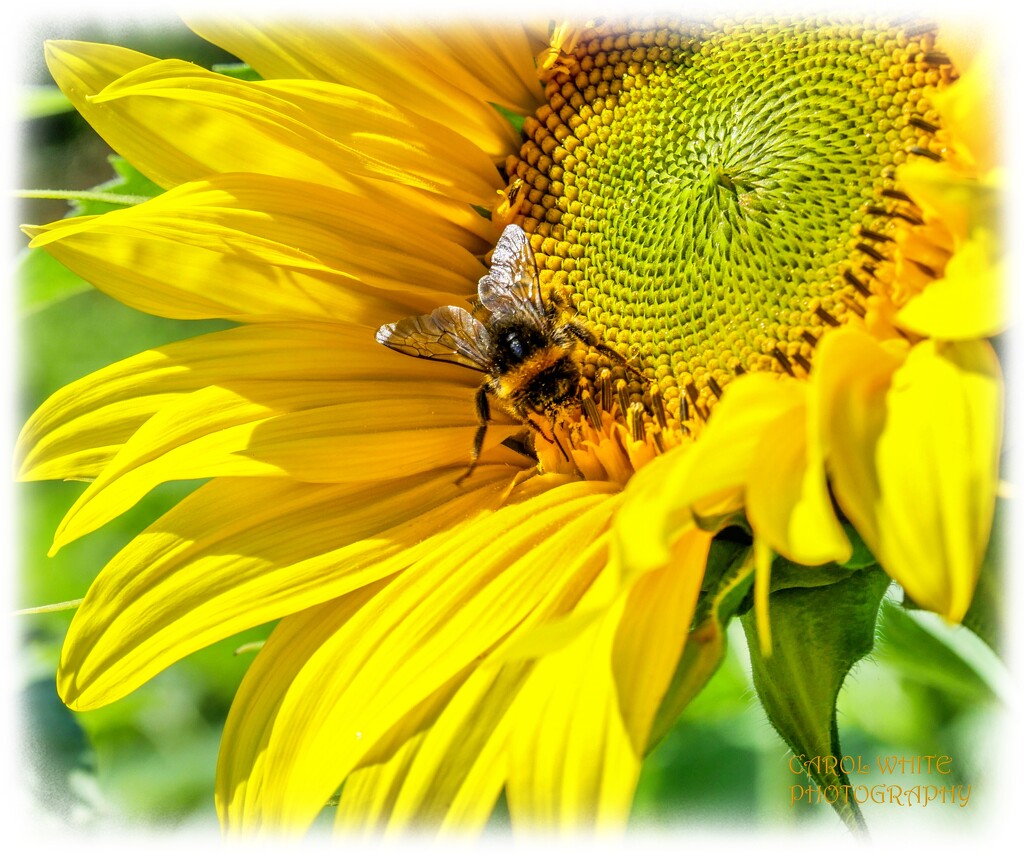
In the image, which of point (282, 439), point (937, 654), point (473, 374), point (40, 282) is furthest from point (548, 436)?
Answer: point (40, 282)

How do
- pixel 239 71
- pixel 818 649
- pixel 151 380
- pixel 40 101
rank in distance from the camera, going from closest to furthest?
pixel 818 649
pixel 151 380
pixel 239 71
pixel 40 101

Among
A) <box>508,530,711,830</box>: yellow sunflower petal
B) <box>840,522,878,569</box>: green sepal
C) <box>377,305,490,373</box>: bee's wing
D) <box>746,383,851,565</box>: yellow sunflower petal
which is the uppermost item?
<box>746,383,851,565</box>: yellow sunflower petal

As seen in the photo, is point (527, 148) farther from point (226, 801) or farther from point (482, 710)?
point (226, 801)

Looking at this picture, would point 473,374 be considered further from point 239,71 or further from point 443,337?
point 239,71

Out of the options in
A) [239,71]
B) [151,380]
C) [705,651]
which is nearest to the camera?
[705,651]

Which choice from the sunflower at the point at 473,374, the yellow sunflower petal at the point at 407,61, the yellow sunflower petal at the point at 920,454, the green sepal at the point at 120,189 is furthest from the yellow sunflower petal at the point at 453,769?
the green sepal at the point at 120,189

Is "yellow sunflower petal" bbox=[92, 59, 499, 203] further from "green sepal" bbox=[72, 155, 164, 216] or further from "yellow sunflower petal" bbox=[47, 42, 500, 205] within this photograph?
"green sepal" bbox=[72, 155, 164, 216]

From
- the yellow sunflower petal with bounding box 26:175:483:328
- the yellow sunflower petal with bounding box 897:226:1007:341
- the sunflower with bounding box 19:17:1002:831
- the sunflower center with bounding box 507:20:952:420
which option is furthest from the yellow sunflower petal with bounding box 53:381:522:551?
the yellow sunflower petal with bounding box 897:226:1007:341
